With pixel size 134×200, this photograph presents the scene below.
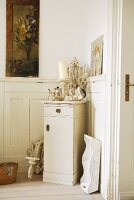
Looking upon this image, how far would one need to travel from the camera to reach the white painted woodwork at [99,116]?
2.86 meters

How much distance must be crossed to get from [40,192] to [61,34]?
2039mm

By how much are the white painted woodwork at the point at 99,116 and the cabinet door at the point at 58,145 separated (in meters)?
0.30

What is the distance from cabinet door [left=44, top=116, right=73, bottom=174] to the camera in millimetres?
3242

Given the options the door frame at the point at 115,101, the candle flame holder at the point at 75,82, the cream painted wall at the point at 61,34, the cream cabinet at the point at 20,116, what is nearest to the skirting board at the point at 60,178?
the cream cabinet at the point at 20,116

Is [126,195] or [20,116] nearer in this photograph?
[126,195]

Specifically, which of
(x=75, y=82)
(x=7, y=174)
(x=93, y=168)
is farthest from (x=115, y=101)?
(x=7, y=174)

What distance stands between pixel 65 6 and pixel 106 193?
243 cm

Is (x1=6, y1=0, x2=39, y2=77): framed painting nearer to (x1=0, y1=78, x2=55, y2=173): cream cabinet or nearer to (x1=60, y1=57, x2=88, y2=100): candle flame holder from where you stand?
(x1=0, y1=78, x2=55, y2=173): cream cabinet

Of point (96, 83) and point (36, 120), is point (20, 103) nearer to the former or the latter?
point (36, 120)

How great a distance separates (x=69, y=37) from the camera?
12.6 ft

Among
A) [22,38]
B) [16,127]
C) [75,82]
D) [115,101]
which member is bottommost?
[16,127]

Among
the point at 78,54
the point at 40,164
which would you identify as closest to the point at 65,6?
the point at 78,54

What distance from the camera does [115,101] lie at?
8.86ft

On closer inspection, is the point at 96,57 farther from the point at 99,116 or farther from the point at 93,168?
the point at 93,168
